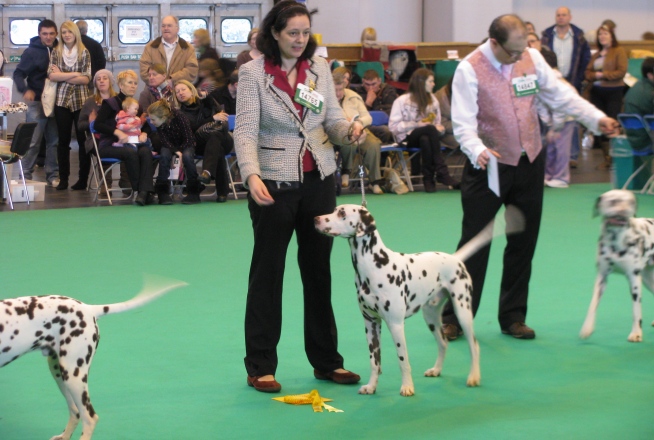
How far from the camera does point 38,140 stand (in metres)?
12.6

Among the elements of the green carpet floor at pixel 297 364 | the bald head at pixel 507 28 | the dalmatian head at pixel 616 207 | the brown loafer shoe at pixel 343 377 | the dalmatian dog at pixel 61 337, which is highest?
the bald head at pixel 507 28

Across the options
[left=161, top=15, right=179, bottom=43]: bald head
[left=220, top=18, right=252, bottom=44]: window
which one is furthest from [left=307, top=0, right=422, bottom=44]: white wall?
[left=161, top=15, right=179, bottom=43]: bald head

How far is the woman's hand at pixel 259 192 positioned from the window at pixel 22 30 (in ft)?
48.0

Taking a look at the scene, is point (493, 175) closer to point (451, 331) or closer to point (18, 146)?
point (451, 331)

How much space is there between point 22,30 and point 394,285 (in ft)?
49.4

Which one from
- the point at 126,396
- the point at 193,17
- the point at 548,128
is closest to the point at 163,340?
the point at 126,396

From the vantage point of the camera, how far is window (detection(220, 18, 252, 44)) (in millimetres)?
18422

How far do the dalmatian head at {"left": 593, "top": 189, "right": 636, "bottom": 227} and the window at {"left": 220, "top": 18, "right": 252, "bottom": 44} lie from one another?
46.9ft

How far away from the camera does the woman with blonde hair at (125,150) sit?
10.7 m

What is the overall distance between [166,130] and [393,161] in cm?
333

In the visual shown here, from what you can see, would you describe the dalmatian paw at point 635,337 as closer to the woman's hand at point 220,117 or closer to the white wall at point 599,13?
the woman's hand at point 220,117

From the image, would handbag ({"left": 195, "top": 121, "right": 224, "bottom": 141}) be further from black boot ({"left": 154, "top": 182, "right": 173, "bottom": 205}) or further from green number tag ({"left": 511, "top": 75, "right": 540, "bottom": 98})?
green number tag ({"left": 511, "top": 75, "right": 540, "bottom": 98})

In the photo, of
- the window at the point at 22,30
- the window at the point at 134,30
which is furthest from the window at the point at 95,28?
the window at the point at 22,30

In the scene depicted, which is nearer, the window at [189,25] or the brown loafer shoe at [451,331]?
the brown loafer shoe at [451,331]
